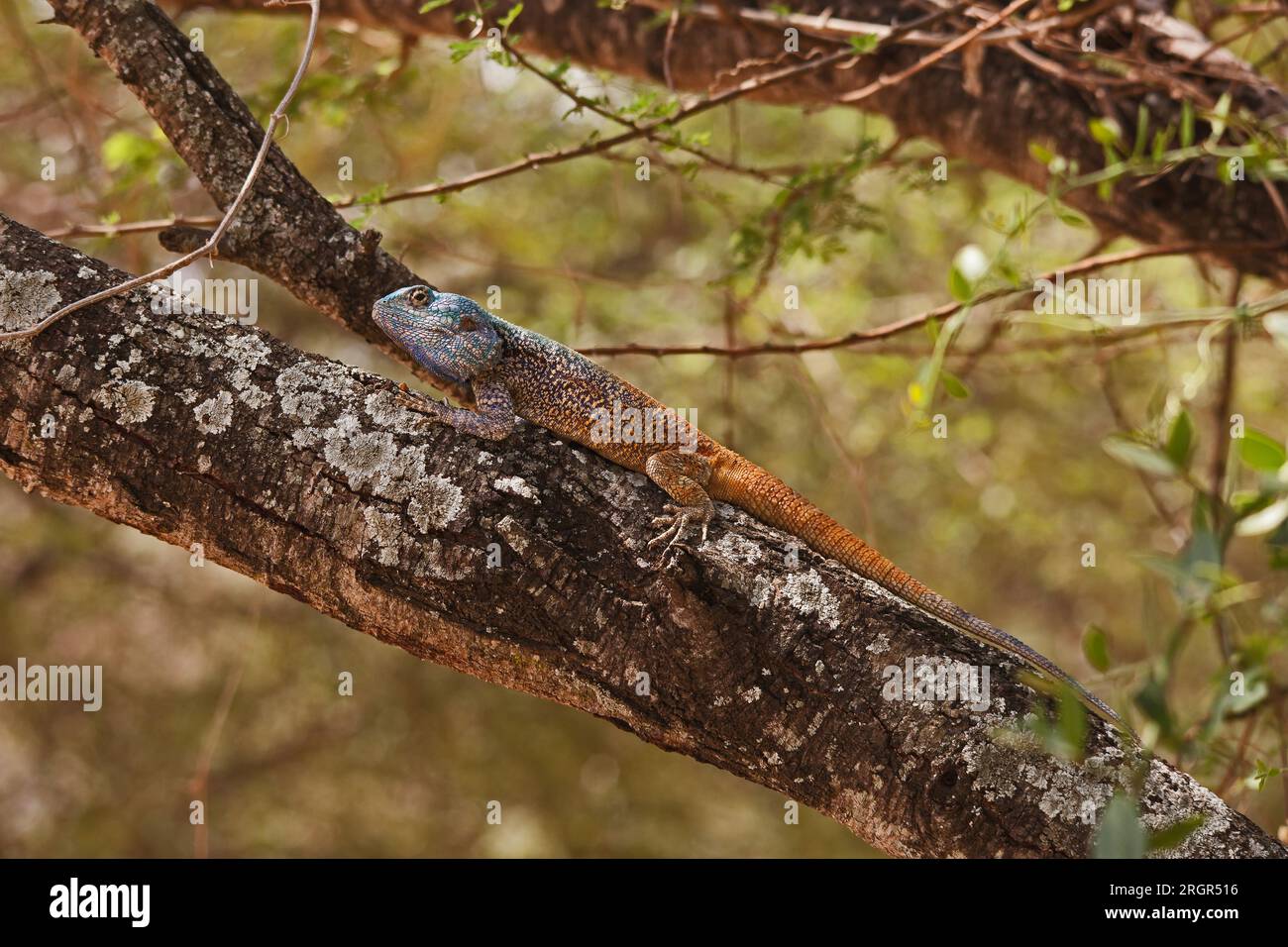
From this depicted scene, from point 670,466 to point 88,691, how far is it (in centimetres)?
883

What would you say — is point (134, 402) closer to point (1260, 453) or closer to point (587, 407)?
point (587, 407)

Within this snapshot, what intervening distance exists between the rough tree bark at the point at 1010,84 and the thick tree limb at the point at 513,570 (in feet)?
6.72

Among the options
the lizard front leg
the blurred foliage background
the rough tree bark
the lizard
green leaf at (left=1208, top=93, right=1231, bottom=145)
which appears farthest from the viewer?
the blurred foliage background

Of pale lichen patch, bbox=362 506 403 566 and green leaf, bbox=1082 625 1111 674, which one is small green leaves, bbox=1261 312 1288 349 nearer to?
green leaf, bbox=1082 625 1111 674

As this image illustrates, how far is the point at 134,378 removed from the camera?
97.1 inches

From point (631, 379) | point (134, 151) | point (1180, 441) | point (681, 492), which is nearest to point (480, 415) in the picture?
point (681, 492)

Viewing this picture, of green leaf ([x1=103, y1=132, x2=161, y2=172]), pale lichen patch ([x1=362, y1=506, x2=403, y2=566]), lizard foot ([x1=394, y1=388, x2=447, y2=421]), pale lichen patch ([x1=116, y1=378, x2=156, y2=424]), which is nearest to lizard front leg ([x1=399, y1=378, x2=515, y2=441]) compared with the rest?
lizard foot ([x1=394, y1=388, x2=447, y2=421])

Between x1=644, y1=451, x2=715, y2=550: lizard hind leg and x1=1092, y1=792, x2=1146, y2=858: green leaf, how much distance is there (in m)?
1.36

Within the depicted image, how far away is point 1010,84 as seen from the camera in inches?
173

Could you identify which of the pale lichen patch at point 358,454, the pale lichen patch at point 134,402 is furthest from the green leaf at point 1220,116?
the pale lichen patch at point 134,402

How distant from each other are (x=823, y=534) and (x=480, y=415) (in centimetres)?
115

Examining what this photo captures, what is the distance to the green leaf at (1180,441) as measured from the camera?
109 centimetres

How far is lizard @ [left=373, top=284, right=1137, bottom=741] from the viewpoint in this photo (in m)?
3.38
